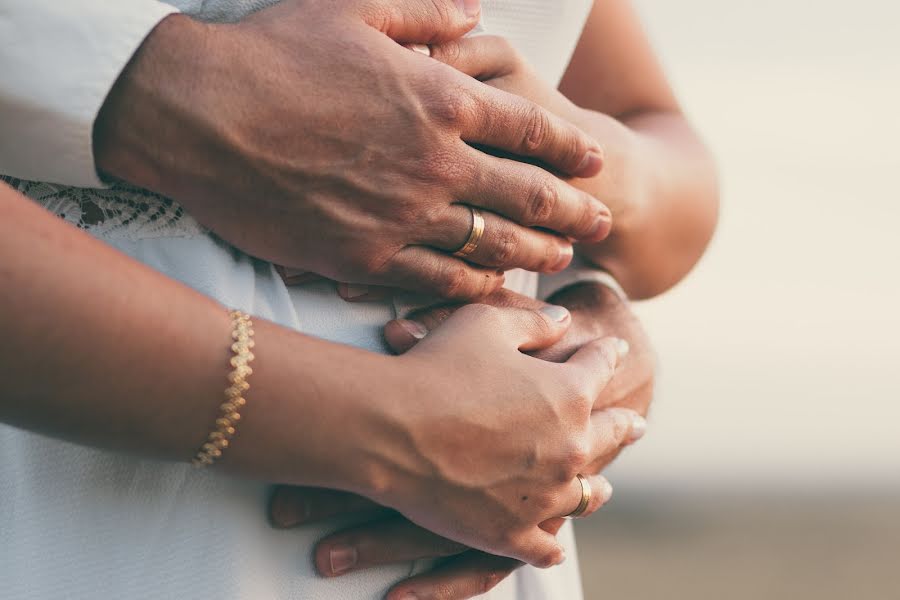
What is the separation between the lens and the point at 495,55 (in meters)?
1.01

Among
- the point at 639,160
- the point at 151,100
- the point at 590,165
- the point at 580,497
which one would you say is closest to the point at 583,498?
the point at 580,497

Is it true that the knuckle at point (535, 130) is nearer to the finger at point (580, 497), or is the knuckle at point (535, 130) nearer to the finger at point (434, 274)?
the finger at point (434, 274)

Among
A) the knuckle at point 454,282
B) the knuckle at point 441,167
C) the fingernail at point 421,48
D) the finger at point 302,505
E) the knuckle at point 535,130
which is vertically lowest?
the finger at point 302,505

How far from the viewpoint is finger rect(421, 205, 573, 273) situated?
929 millimetres

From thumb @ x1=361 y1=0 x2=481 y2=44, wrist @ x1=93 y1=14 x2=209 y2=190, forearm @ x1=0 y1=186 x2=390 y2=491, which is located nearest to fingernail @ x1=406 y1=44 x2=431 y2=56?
thumb @ x1=361 y1=0 x2=481 y2=44

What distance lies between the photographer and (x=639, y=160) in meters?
1.25

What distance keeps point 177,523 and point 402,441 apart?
0.21m

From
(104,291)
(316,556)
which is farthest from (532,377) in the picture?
(104,291)

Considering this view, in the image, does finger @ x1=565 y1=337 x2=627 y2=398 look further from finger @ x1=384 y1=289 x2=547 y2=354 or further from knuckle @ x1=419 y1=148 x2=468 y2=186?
knuckle @ x1=419 y1=148 x2=468 y2=186

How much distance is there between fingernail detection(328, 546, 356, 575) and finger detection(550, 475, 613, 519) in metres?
0.20

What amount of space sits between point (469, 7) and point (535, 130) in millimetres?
135

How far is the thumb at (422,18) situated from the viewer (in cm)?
89

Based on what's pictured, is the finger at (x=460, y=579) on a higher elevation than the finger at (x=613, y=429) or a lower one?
lower

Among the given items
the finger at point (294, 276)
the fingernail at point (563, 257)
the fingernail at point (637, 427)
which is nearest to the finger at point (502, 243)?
the fingernail at point (563, 257)
